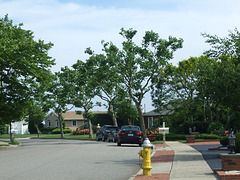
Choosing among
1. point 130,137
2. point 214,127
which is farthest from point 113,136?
point 214,127

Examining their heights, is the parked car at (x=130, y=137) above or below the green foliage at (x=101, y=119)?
below

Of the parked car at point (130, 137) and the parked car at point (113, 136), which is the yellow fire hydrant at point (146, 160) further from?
the parked car at point (113, 136)

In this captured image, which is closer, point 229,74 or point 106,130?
point 229,74

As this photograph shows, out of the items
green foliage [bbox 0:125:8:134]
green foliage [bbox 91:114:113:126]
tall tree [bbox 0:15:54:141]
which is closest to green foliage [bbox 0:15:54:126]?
tall tree [bbox 0:15:54:141]

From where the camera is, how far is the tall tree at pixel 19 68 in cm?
2750

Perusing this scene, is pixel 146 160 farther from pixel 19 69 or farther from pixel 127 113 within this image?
pixel 127 113

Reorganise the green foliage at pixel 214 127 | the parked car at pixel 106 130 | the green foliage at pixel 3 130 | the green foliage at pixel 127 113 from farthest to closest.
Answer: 1. the green foliage at pixel 3 130
2. the green foliage at pixel 127 113
3. the green foliage at pixel 214 127
4. the parked car at pixel 106 130

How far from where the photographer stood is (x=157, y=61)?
129ft

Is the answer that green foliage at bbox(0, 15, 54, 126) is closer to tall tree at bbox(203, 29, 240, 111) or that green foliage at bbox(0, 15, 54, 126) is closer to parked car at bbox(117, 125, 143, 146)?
parked car at bbox(117, 125, 143, 146)

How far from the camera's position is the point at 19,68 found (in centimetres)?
2881

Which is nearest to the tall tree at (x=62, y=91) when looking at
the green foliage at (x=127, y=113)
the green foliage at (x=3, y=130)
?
the green foliage at (x=127, y=113)

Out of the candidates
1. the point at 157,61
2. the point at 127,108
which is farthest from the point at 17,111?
the point at 127,108

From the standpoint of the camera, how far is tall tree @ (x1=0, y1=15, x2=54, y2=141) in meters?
27.5

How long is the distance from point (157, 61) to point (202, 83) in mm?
22642
